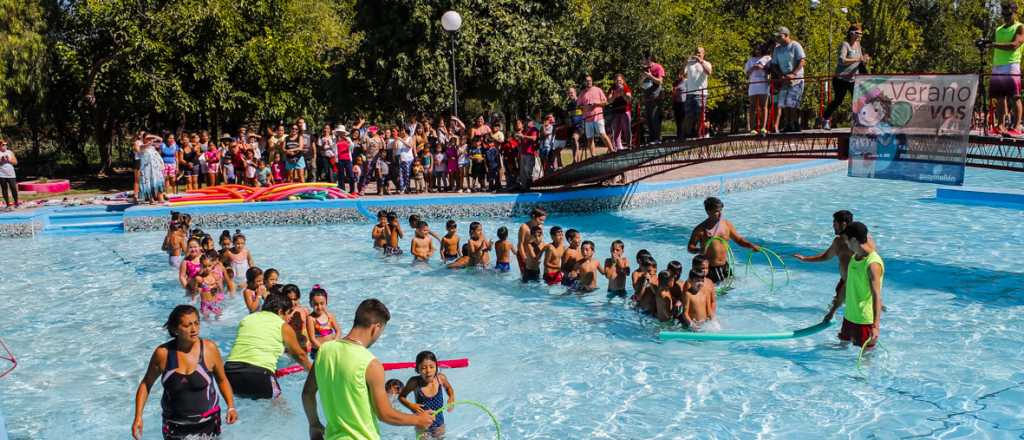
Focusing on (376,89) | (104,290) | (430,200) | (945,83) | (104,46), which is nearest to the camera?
(945,83)

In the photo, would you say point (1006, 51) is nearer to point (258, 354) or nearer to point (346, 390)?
point (258, 354)

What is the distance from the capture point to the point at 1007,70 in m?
11.7

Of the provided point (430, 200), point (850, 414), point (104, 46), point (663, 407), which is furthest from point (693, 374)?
point (104, 46)

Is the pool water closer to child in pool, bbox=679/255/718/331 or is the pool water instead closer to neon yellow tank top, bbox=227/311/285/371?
child in pool, bbox=679/255/718/331

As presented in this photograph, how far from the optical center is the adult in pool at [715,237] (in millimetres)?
11789

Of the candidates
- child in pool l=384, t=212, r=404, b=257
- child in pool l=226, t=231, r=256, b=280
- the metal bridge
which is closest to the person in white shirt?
the metal bridge

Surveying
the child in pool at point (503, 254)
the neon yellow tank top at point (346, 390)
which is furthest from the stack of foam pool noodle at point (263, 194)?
the neon yellow tank top at point (346, 390)

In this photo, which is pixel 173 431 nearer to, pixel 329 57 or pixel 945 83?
pixel 945 83

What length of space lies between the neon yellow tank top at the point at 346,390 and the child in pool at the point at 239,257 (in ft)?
29.0

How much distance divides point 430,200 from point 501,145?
230cm

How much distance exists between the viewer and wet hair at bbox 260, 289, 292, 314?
820cm

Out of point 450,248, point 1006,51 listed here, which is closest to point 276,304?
point 450,248

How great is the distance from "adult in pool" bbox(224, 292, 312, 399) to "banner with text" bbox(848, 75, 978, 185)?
873 centimetres

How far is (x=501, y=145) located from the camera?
20.7 m
